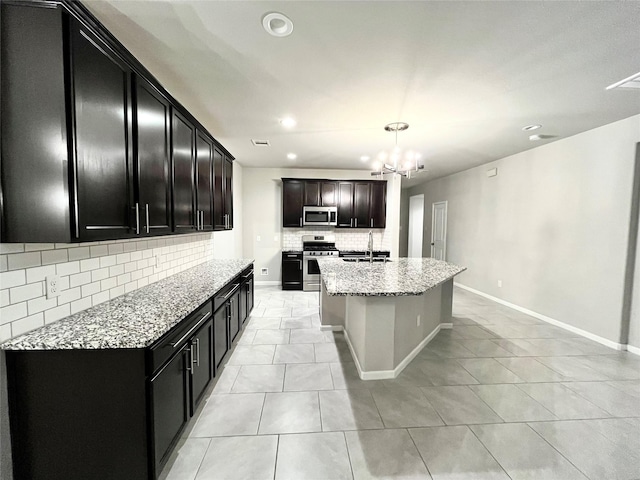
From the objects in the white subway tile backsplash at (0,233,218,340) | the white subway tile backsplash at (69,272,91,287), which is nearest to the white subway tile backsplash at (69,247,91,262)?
the white subway tile backsplash at (0,233,218,340)

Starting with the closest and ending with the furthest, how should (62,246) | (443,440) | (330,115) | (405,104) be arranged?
(62,246), (443,440), (405,104), (330,115)

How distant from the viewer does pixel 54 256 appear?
4.83ft

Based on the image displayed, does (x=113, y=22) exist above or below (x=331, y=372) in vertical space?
above

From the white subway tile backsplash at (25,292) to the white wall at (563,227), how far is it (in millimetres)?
5190

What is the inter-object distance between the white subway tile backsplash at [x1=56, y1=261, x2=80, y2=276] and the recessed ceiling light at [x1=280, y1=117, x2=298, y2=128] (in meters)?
2.34

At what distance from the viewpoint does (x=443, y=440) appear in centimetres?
175

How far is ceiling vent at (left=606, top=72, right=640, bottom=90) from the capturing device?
2.13 metres

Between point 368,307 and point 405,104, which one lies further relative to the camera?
point 405,104

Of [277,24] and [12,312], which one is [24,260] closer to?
[12,312]

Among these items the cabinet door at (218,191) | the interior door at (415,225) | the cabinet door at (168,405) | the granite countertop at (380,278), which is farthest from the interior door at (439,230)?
the cabinet door at (168,405)

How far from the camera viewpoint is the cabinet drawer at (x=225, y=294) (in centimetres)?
225

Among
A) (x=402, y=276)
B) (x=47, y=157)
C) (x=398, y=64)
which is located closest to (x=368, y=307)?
(x=402, y=276)

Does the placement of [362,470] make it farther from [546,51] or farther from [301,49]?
[546,51]

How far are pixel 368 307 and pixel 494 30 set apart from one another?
2.14m
